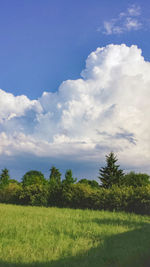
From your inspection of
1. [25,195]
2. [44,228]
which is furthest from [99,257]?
[25,195]

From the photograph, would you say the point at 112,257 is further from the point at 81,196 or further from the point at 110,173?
the point at 110,173

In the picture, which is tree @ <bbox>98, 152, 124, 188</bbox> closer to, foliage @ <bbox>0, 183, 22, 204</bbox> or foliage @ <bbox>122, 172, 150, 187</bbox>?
foliage @ <bbox>122, 172, 150, 187</bbox>

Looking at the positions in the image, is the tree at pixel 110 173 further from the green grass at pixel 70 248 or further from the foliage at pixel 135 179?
the green grass at pixel 70 248

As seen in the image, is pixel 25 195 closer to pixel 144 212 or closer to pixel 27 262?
pixel 144 212

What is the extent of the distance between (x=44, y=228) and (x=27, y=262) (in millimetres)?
5880

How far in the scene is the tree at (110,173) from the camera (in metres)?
57.3

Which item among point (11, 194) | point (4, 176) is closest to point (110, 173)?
point (11, 194)

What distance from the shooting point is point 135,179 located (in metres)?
58.3

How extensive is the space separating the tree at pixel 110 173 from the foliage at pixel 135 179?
1470 millimetres

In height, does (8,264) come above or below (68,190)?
below

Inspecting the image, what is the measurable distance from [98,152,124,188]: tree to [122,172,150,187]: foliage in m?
1.47

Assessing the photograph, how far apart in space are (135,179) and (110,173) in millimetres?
5813

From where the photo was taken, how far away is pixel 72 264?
7.98m

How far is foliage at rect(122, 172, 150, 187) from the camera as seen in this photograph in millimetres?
56469
